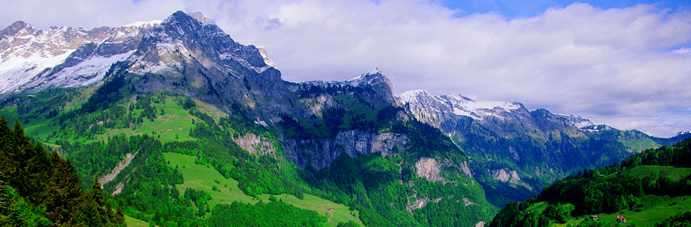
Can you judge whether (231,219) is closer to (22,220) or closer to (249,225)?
(249,225)

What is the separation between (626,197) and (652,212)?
1331 centimetres

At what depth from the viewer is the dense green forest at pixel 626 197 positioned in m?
141

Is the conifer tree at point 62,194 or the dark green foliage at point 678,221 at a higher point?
the conifer tree at point 62,194

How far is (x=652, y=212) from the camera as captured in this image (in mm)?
138625

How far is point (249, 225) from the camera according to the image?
199375 millimetres

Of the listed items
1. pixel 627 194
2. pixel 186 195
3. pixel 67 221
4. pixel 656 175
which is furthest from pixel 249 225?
pixel 656 175

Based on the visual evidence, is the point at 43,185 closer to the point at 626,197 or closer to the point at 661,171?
the point at 626,197

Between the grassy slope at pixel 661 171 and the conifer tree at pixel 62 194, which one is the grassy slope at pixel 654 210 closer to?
the grassy slope at pixel 661 171

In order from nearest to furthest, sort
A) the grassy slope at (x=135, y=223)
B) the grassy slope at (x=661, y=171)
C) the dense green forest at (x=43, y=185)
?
the dense green forest at (x=43, y=185), the grassy slope at (x=135, y=223), the grassy slope at (x=661, y=171)

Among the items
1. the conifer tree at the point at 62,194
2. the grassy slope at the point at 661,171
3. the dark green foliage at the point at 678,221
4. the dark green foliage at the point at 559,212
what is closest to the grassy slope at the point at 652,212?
the dark green foliage at the point at 559,212

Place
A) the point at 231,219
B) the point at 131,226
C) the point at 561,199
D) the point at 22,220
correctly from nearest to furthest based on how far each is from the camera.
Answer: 1. the point at 22,220
2. the point at 131,226
3. the point at 561,199
4. the point at 231,219

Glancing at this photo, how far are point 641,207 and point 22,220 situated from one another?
6510 inches

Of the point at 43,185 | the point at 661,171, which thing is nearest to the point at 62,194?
the point at 43,185

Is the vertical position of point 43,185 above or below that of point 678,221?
above
